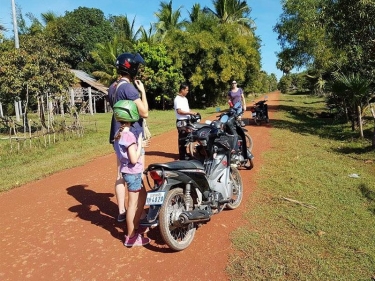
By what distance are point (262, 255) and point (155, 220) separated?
1233mm

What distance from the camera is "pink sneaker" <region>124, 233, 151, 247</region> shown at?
11.3ft

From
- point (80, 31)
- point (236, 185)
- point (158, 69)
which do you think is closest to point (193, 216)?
point (236, 185)

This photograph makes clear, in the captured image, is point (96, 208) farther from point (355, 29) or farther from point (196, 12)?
point (196, 12)

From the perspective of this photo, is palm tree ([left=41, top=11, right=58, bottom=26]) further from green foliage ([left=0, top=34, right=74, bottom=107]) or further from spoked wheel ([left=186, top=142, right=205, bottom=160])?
spoked wheel ([left=186, top=142, right=205, bottom=160])

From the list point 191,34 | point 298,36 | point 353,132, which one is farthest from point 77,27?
point 353,132

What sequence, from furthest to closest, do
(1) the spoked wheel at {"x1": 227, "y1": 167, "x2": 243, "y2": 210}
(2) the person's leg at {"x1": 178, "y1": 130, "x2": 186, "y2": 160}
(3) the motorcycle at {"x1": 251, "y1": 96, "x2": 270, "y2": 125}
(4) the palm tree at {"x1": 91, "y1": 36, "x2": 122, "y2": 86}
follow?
1. (4) the palm tree at {"x1": 91, "y1": 36, "x2": 122, "y2": 86}
2. (3) the motorcycle at {"x1": 251, "y1": 96, "x2": 270, "y2": 125}
3. (2) the person's leg at {"x1": 178, "y1": 130, "x2": 186, "y2": 160}
4. (1) the spoked wheel at {"x1": 227, "y1": 167, "x2": 243, "y2": 210}

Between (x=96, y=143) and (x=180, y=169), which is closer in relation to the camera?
(x=180, y=169)

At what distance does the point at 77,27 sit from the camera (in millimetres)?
40094

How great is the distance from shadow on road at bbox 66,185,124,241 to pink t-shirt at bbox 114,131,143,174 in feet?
3.17

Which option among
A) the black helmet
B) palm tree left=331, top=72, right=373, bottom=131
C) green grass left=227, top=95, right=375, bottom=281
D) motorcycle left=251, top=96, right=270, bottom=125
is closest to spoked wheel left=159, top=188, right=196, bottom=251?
green grass left=227, top=95, right=375, bottom=281

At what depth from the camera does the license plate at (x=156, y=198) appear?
311 cm

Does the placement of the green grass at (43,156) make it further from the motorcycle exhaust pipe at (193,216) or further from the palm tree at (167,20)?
the palm tree at (167,20)

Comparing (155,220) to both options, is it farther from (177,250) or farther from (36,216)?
(36,216)

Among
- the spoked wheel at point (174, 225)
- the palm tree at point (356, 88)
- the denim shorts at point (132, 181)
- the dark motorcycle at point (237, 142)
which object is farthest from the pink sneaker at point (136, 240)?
the palm tree at point (356, 88)
